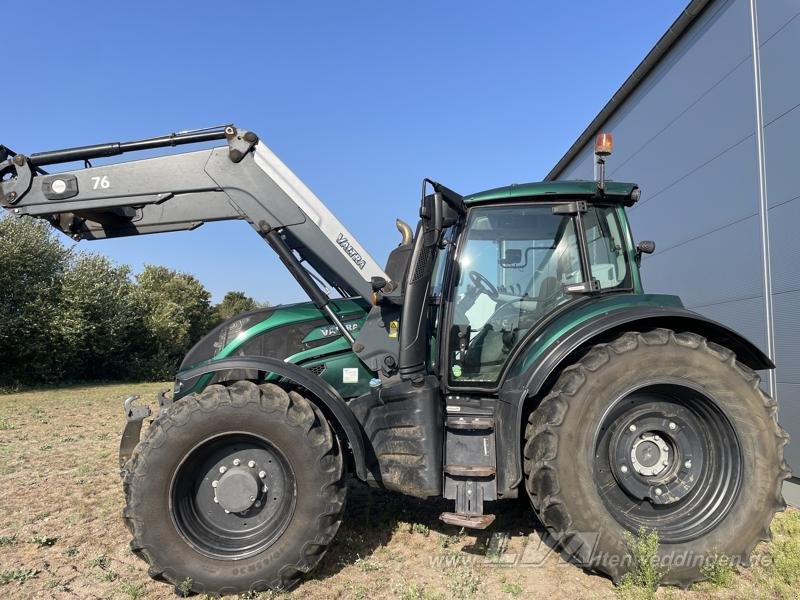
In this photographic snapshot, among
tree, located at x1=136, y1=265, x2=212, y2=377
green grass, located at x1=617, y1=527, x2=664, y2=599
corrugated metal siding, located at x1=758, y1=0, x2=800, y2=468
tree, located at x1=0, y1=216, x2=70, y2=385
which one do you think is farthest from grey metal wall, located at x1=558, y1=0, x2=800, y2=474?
tree, located at x1=136, y1=265, x2=212, y2=377

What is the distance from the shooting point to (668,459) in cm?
343

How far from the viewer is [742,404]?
3.31 m

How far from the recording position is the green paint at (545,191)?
3764 mm

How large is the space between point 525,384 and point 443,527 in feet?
5.09

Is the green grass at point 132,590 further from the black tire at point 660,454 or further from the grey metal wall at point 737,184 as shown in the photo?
the grey metal wall at point 737,184

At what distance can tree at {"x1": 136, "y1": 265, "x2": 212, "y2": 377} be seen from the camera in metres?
24.3

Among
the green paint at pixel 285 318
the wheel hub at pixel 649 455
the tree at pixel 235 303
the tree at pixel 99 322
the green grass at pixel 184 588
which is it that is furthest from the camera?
the tree at pixel 235 303

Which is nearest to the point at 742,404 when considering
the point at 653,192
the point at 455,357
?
the point at 455,357

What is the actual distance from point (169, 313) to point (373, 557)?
2423 centimetres

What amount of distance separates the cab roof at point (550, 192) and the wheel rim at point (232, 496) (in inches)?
89.7

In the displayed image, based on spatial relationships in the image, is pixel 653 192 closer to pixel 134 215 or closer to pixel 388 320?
pixel 388 320

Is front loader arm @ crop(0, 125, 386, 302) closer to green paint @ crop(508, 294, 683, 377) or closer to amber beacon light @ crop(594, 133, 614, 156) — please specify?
green paint @ crop(508, 294, 683, 377)

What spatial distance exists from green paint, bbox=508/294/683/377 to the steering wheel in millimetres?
440

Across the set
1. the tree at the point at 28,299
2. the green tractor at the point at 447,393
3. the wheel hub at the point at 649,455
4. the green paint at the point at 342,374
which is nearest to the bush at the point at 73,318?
the tree at the point at 28,299
